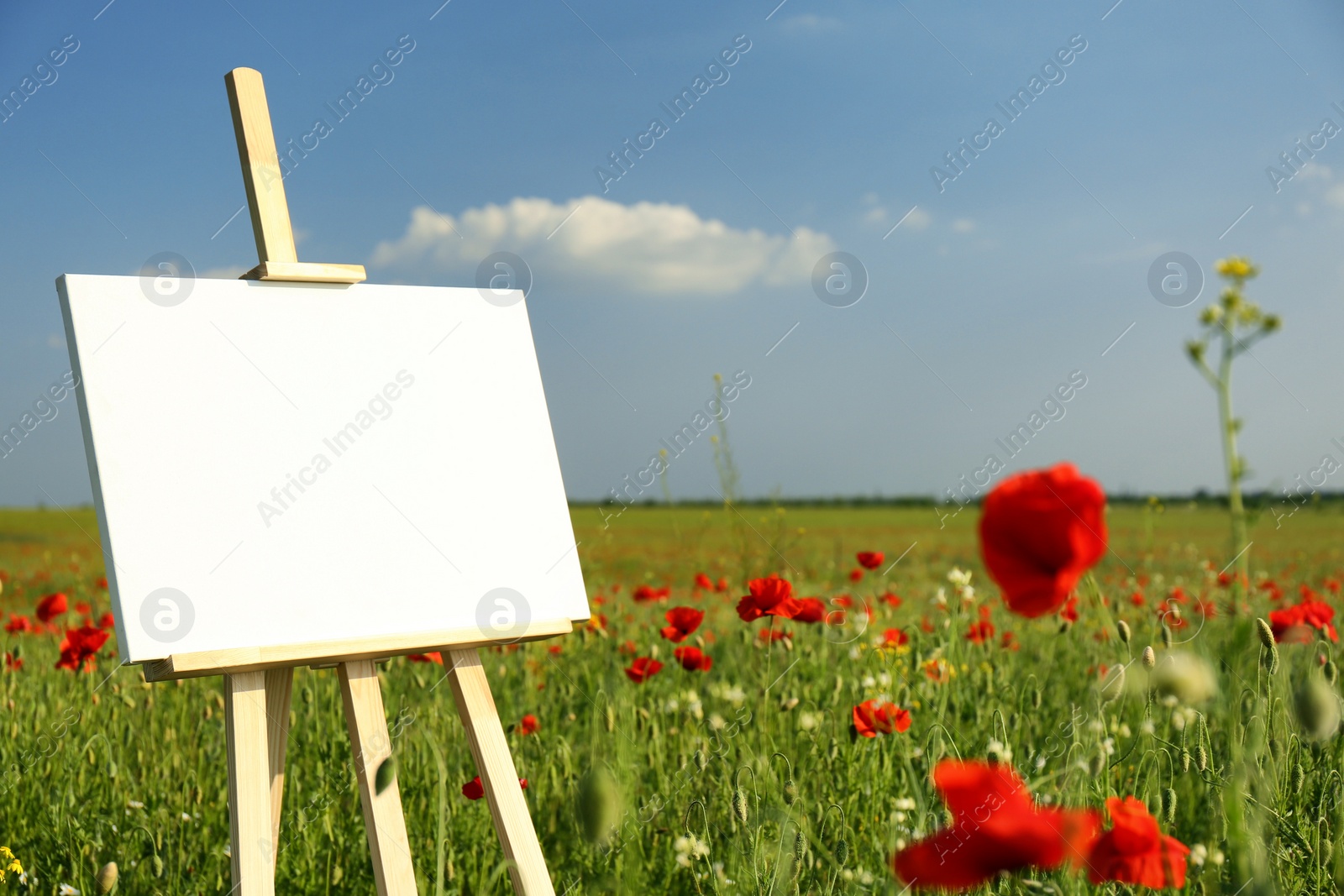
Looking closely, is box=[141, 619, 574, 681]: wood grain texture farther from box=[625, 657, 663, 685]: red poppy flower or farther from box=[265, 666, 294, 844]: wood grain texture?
box=[625, 657, 663, 685]: red poppy flower

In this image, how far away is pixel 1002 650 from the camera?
12.8ft

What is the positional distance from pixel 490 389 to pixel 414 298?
299 millimetres

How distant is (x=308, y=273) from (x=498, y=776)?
4.14ft

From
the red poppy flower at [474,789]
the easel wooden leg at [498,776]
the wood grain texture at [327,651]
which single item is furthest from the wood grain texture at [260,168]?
the red poppy flower at [474,789]

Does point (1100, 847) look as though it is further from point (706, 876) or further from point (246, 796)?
point (246, 796)

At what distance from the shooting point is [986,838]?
0.80m

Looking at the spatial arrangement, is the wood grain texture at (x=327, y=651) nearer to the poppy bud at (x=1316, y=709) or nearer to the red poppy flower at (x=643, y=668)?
the red poppy flower at (x=643, y=668)

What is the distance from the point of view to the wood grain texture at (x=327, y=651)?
6.53 feet

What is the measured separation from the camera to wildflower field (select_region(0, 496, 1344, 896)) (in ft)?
4.28

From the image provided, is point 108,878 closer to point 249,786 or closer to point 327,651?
point 249,786

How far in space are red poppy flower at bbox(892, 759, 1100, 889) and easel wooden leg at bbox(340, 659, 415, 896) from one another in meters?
1.36

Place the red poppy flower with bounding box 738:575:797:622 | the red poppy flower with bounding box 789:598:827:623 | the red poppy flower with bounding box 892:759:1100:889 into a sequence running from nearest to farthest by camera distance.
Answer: the red poppy flower with bounding box 892:759:1100:889 → the red poppy flower with bounding box 738:575:797:622 → the red poppy flower with bounding box 789:598:827:623

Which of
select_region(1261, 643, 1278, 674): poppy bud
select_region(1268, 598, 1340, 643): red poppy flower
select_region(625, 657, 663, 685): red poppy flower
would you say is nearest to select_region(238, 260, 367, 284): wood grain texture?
select_region(625, 657, 663, 685): red poppy flower

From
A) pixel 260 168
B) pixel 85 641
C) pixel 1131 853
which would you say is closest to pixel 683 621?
pixel 260 168
